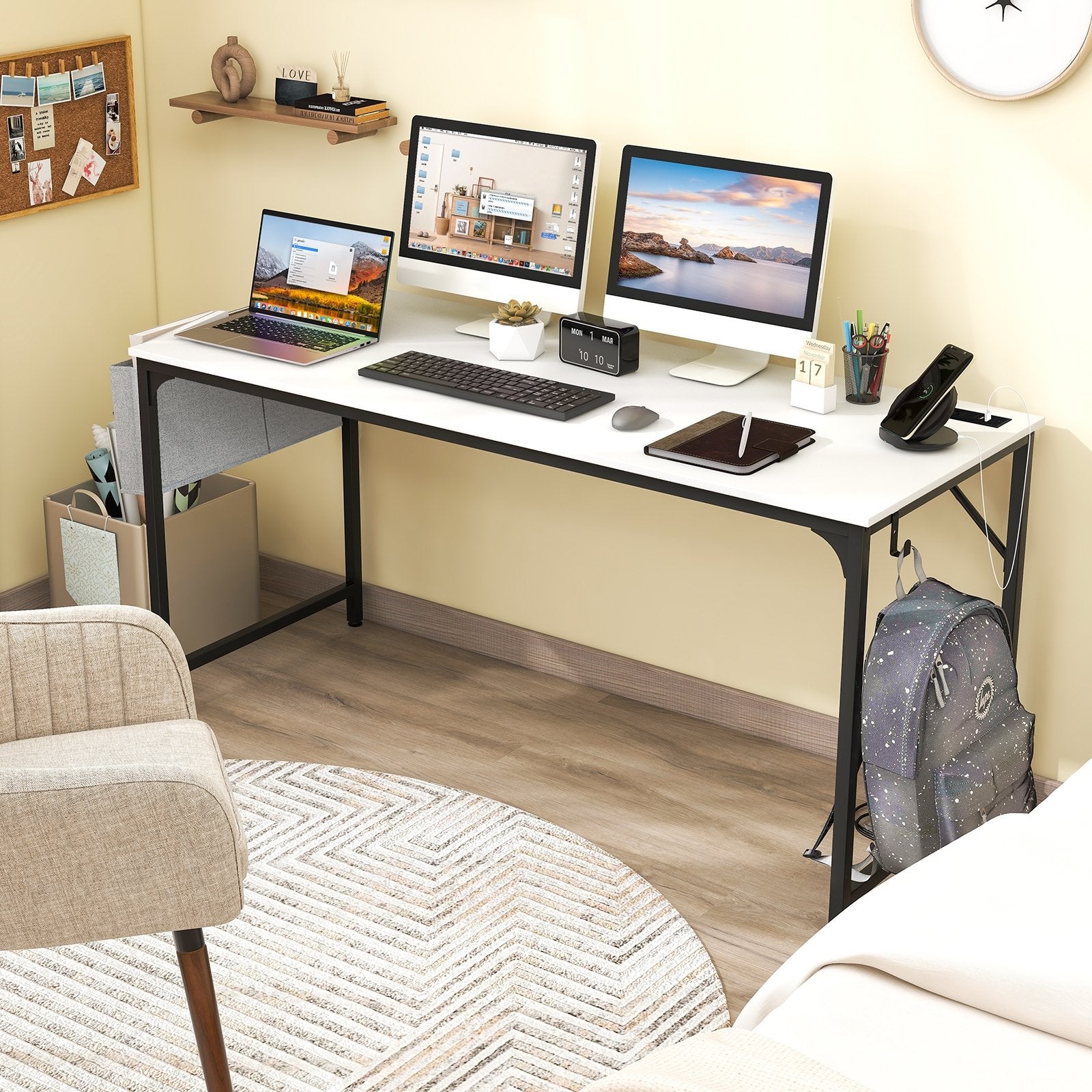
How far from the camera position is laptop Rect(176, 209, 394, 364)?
2928 millimetres

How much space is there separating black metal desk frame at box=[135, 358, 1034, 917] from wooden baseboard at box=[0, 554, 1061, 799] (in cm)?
16

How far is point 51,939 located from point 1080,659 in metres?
1.81

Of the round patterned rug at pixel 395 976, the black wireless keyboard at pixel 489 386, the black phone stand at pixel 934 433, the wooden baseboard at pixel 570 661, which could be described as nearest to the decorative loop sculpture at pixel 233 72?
the black wireless keyboard at pixel 489 386

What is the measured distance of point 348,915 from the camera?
2.49m

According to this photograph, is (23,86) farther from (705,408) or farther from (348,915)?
A: (348,915)

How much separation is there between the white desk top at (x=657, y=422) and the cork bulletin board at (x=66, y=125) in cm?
61

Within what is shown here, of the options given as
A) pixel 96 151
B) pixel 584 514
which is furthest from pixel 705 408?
pixel 96 151

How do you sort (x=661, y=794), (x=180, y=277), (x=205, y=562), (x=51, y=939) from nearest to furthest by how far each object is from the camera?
(x=51, y=939)
(x=661, y=794)
(x=205, y=562)
(x=180, y=277)

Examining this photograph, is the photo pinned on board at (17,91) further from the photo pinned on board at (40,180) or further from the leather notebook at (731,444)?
the leather notebook at (731,444)

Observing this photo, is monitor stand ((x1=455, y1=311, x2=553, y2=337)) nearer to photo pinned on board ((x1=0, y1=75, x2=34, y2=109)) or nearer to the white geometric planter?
the white geometric planter

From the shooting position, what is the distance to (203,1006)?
1.91 meters

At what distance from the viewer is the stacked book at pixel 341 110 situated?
121 inches

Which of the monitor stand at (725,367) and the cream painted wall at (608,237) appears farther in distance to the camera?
the monitor stand at (725,367)

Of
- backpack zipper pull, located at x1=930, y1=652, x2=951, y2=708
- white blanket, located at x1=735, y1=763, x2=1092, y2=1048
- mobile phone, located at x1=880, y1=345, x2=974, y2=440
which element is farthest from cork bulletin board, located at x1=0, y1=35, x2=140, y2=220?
white blanket, located at x1=735, y1=763, x2=1092, y2=1048
